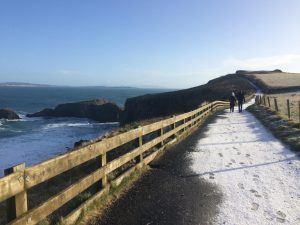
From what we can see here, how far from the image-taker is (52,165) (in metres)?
5.36

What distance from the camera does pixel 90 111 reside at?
84438mm

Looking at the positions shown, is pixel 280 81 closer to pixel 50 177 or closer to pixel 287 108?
pixel 287 108

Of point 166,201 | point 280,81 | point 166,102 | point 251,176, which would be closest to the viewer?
point 166,201

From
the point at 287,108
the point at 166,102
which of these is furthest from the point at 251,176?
the point at 166,102

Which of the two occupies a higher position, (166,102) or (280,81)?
(280,81)

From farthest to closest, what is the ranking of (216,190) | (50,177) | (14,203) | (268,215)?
(216,190)
(268,215)
(50,177)
(14,203)

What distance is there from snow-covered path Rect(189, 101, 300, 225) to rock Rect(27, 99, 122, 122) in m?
65.9

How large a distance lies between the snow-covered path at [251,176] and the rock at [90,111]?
216 ft

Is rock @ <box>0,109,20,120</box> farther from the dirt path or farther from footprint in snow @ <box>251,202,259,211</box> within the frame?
footprint in snow @ <box>251,202,259,211</box>

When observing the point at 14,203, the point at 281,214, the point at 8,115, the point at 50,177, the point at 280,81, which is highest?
the point at 280,81

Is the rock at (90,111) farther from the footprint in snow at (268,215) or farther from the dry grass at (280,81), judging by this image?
the footprint in snow at (268,215)

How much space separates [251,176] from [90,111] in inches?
3024

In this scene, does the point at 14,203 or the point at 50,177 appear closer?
the point at 14,203

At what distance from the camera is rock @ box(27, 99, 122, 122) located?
81.0m
